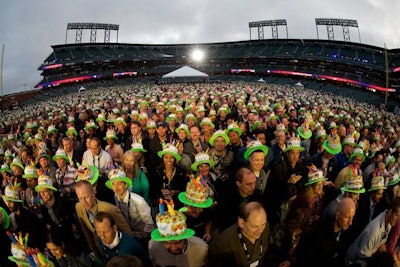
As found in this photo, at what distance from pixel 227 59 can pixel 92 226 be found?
68.3m

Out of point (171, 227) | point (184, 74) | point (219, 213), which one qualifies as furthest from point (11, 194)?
point (184, 74)

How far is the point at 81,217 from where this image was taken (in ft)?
13.2

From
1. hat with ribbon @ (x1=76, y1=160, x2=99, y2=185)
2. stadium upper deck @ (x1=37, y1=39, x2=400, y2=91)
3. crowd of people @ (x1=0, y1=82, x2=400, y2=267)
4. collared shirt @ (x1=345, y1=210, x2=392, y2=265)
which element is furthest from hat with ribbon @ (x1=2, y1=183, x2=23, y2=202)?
stadium upper deck @ (x1=37, y1=39, x2=400, y2=91)

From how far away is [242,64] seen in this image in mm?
67562

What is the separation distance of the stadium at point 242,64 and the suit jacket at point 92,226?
4239cm

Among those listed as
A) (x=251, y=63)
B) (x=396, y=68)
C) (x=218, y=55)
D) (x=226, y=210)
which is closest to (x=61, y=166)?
(x=226, y=210)

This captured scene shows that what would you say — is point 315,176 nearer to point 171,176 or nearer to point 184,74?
point 171,176

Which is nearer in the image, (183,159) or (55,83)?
(183,159)

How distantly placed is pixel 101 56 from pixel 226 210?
69087 millimetres

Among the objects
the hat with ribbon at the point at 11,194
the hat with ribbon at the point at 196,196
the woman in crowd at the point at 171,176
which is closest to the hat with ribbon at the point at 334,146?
the woman in crowd at the point at 171,176

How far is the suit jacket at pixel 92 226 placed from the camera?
3768 mm

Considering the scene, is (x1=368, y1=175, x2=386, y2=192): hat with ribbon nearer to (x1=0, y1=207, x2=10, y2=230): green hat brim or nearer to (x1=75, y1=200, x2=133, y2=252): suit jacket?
(x1=75, y1=200, x2=133, y2=252): suit jacket

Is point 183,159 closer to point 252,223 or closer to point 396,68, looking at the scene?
point 252,223

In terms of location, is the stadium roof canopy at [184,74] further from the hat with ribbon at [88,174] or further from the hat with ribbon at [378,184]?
the hat with ribbon at [378,184]
